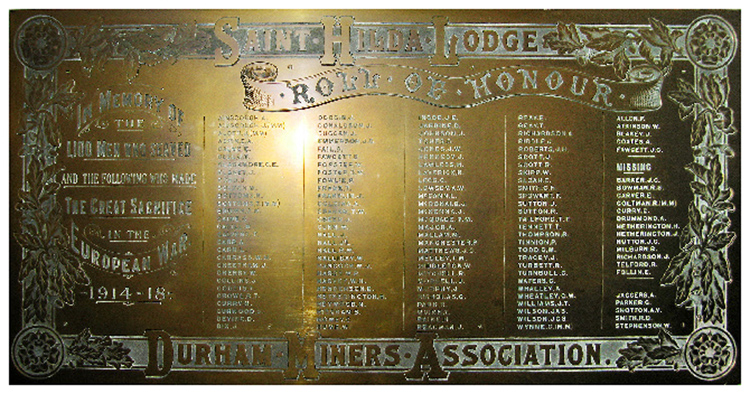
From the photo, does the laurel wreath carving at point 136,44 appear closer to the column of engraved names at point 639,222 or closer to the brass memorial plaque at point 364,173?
the brass memorial plaque at point 364,173

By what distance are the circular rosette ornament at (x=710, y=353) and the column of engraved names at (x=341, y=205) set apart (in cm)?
230

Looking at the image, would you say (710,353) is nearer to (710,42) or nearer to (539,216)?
(539,216)

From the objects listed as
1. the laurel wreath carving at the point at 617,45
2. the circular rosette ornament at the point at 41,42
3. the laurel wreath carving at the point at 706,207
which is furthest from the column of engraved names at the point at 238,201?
the laurel wreath carving at the point at 706,207

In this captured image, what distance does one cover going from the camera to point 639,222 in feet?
14.0

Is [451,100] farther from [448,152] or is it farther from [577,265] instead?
[577,265]

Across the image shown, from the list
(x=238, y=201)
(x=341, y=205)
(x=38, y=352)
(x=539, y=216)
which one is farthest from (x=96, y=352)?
(x=539, y=216)

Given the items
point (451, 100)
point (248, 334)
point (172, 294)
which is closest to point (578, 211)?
point (451, 100)

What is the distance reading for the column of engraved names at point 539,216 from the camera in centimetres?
423

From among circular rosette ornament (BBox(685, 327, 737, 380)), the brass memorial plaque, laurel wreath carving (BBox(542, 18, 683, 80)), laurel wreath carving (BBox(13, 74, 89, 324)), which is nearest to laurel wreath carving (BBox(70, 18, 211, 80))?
the brass memorial plaque

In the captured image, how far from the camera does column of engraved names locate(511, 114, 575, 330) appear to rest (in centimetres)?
423

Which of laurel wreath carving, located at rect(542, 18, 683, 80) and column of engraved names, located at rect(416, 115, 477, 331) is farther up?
laurel wreath carving, located at rect(542, 18, 683, 80)

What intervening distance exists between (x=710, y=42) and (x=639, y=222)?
4.59 ft

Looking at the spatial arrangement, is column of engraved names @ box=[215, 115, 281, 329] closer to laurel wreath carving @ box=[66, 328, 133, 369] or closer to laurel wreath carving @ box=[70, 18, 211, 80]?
laurel wreath carving @ box=[70, 18, 211, 80]

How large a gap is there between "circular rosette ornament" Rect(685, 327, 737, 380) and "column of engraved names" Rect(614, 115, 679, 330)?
0.81 ft
